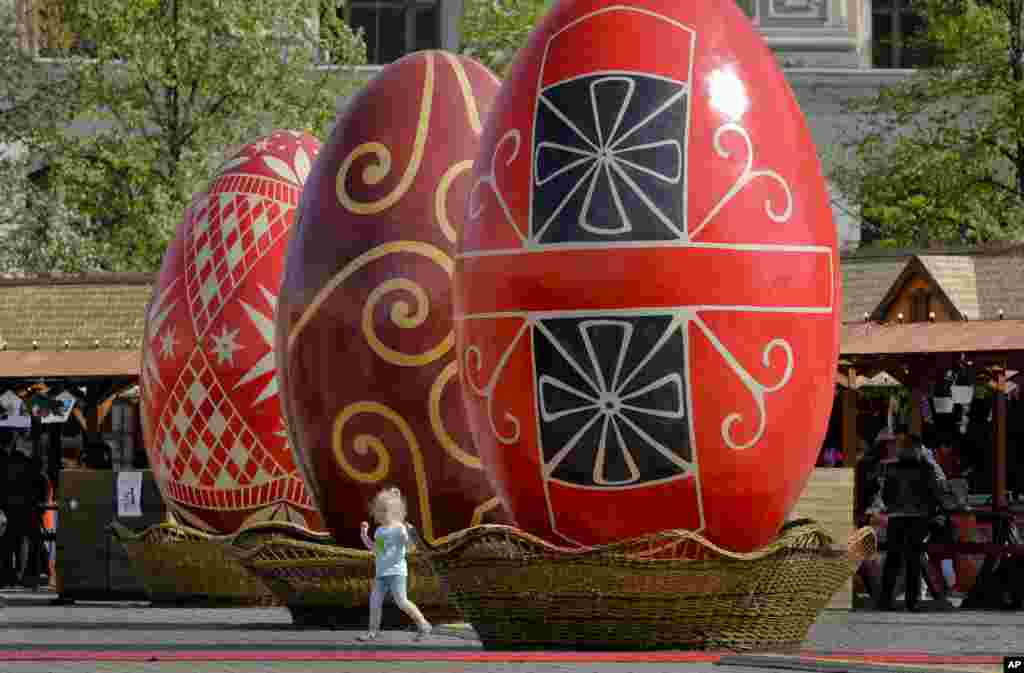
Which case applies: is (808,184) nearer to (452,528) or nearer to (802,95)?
(452,528)

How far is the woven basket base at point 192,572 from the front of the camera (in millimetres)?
21172

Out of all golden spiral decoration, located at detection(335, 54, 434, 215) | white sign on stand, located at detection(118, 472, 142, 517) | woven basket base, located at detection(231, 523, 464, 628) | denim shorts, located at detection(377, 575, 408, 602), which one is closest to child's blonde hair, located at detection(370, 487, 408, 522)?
denim shorts, located at detection(377, 575, 408, 602)

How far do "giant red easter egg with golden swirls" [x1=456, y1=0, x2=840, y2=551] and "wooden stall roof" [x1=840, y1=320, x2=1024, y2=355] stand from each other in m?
10.2

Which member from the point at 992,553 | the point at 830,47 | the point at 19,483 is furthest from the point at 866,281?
the point at 830,47

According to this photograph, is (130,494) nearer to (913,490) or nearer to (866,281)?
(913,490)

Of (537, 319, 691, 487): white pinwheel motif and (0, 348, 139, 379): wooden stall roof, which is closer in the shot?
(537, 319, 691, 487): white pinwheel motif

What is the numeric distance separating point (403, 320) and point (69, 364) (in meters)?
13.8

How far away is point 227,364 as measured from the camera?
20.6 meters

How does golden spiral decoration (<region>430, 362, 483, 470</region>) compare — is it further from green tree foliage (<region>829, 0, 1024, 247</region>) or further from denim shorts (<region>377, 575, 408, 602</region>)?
green tree foliage (<region>829, 0, 1024, 247</region>)

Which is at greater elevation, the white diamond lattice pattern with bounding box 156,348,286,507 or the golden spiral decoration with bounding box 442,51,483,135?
the golden spiral decoration with bounding box 442,51,483,135

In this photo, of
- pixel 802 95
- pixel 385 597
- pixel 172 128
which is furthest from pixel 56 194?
pixel 385 597

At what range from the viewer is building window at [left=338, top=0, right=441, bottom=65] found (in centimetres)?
5694

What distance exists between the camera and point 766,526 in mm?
14578

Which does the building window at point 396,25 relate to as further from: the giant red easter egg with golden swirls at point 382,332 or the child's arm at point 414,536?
the child's arm at point 414,536
